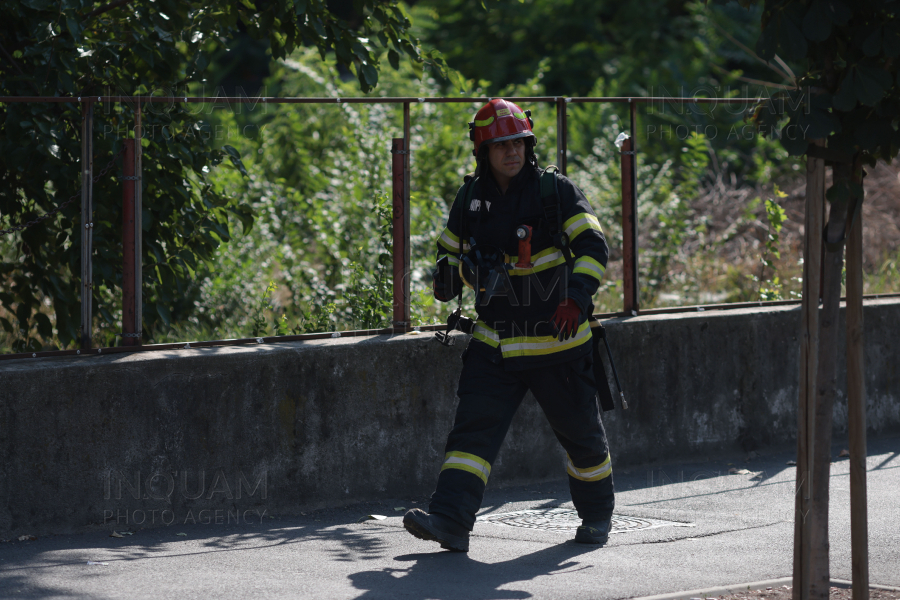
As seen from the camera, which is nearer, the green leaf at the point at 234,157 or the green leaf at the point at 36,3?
the green leaf at the point at 36,3

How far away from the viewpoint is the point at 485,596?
13.1 feet

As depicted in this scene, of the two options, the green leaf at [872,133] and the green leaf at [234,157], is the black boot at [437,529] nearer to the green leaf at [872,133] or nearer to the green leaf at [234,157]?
the green leaf at [872,133]

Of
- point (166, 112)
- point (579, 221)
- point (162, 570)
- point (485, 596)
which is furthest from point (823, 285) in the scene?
point (166, 112)

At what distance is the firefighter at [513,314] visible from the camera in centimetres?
462

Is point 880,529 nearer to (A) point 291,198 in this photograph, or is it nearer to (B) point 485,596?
A: (B) point 485,596

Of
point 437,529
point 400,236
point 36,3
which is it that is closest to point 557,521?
point 437,529

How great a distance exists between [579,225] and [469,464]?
3.81ft

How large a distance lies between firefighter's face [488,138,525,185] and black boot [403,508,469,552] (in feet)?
5.11

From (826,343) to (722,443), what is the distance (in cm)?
326

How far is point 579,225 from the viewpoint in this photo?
461 centimetres

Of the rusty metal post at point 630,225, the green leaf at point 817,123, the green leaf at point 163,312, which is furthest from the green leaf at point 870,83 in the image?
Result: the green leaf at point 163,312

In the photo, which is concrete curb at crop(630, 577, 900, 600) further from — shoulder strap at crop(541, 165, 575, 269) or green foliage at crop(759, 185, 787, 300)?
green foliage at crop(759, 185, 787, 300)

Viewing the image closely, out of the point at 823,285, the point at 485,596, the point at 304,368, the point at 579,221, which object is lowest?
the point at 485,596

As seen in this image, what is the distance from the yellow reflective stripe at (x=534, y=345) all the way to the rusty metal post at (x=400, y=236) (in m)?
1.35
